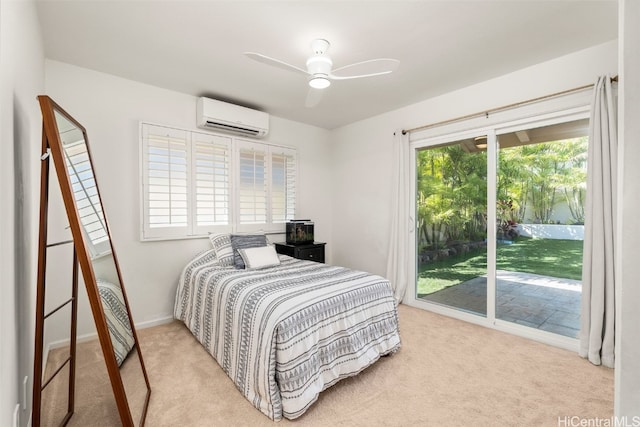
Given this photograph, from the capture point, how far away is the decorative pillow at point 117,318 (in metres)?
1.62

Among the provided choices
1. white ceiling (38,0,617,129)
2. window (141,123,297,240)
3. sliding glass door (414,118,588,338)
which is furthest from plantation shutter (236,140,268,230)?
Answer: sliding glass door (414,118,588,338)

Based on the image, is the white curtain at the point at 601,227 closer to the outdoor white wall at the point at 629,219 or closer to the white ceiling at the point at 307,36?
the white ceiling at the point at 307,36

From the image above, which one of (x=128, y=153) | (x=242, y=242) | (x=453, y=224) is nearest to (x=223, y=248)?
(x=242, y=242)

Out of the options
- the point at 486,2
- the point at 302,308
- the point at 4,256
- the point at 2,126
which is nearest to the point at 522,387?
the point at 302,308

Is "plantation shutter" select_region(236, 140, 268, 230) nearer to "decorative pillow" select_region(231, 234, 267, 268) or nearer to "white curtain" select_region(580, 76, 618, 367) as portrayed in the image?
"decorative pillow" select_region(231, 234, 267, 268)

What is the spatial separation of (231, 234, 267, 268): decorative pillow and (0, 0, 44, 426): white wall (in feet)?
5.29

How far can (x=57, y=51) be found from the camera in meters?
2.48

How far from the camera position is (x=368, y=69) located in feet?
7.01

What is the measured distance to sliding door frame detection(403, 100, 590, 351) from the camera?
2658mm

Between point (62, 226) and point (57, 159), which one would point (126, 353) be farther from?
point (62, 226)

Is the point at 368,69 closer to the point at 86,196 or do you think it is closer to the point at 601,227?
the point at 86,196

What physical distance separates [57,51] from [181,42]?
1.10 m

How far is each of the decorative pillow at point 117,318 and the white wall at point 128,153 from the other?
126 centimetres

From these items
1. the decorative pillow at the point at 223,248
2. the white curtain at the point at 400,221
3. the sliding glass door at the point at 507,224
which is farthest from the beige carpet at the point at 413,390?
the white curtain at the point at 400,221
